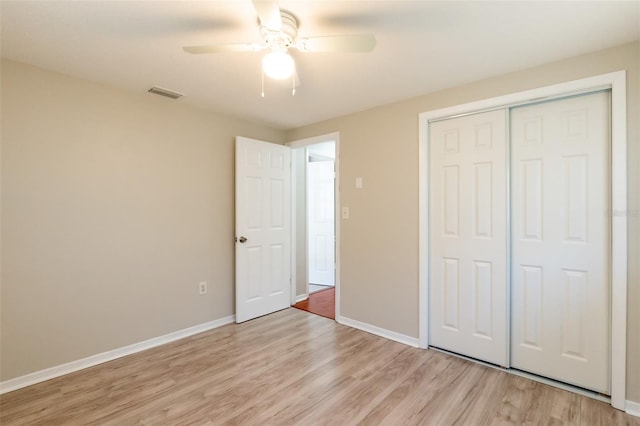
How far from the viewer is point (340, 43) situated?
59.1 inches

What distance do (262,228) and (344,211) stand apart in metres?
0.97

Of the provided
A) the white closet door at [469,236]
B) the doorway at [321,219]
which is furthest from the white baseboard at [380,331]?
the doorway at [321,219]

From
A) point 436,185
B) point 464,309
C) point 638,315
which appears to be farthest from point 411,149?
point 638,315

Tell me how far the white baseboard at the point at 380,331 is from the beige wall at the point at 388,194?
1.7 inches

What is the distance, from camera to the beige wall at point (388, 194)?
2367 millimetres

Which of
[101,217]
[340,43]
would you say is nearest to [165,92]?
[101,217]

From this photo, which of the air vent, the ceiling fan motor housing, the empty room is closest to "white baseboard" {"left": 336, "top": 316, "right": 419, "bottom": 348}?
the empty room

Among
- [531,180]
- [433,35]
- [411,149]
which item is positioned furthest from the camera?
[411,149]

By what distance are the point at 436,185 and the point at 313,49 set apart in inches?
64.9

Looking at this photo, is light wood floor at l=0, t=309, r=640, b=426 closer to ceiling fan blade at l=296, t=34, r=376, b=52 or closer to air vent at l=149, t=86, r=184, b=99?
ceiling fan blade at l=296, t=34, r=376, b=52

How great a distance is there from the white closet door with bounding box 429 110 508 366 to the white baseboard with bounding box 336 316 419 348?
203mm

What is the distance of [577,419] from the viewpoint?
180cm

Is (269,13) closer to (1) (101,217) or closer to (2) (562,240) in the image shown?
(1) (101,217)

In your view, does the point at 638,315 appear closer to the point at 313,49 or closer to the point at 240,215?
the point at 313,49
